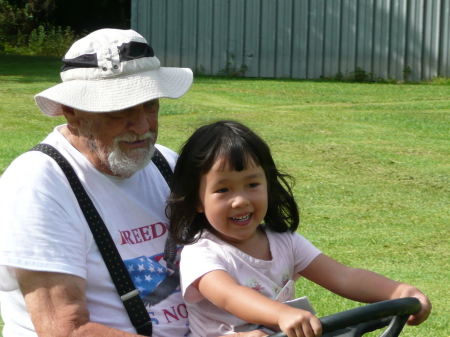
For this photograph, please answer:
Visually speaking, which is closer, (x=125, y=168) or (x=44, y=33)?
(x=125, y=168)

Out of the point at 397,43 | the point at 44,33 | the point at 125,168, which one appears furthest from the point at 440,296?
the point at 44,33

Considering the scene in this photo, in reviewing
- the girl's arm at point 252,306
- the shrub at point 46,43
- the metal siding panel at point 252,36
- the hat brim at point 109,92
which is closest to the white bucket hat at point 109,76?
the hat brim at point 109,92

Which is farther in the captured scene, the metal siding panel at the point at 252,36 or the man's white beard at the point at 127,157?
the metal siding panel at the point at 252,36

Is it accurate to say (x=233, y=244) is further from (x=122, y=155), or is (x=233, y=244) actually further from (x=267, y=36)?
(x=267, y=36)

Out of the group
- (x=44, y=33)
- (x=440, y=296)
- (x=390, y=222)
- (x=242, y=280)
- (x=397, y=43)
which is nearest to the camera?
(x=242, y=280)

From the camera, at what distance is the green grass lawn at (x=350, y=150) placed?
5.54 m

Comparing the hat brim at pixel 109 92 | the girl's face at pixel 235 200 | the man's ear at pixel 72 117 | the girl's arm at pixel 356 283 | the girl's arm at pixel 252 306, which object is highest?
the hat brim at pixel 109 92

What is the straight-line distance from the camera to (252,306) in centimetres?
236

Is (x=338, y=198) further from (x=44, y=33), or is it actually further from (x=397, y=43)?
(x=44, y=33)

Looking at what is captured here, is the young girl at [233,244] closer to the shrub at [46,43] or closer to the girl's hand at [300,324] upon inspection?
the girl's hand at [300,324]

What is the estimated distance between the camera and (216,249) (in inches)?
104

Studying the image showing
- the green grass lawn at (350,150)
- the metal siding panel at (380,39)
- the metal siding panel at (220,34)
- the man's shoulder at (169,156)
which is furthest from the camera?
the metal siding panel at (220,34)

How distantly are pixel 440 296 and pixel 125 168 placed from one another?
286 centimetres

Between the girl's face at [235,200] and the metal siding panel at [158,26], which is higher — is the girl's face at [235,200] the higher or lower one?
the lower one
